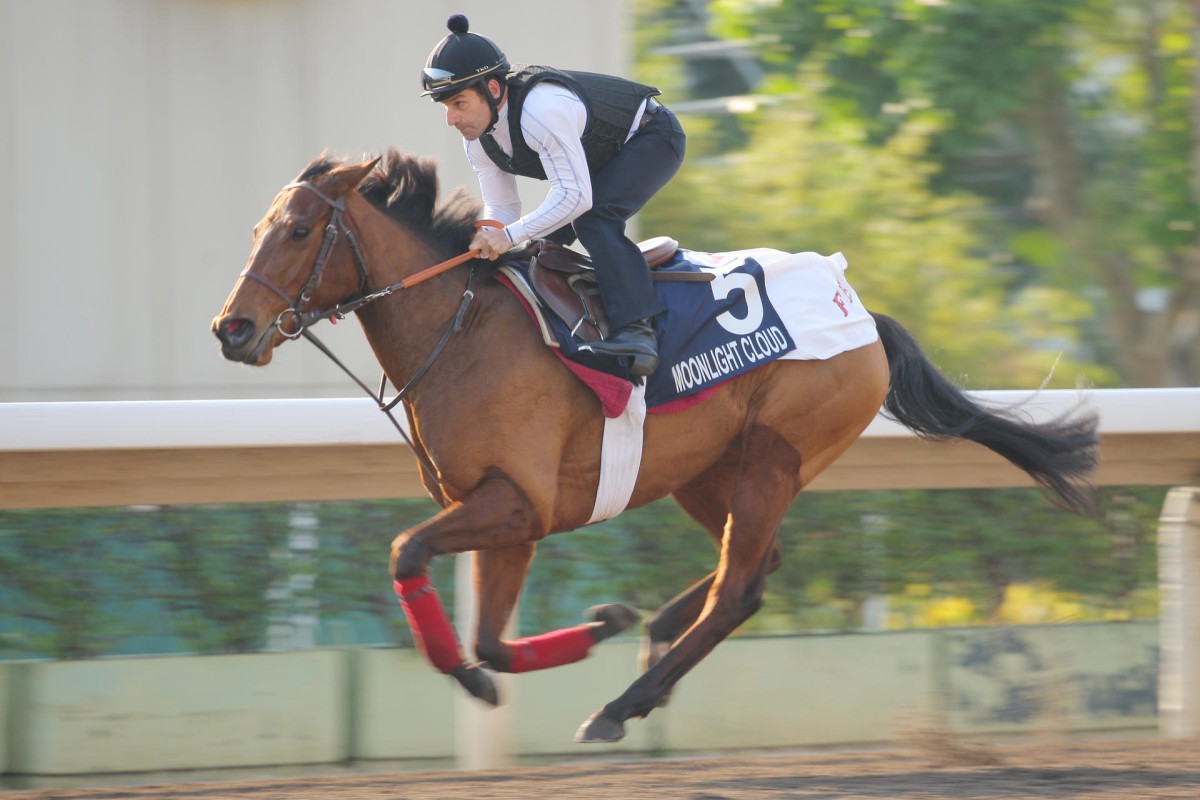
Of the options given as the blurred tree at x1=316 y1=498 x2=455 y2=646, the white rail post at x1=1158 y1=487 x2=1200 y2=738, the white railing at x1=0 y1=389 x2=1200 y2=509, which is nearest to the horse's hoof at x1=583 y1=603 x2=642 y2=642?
the white railing at x1=0 y1=389 x2=1200 y2=509

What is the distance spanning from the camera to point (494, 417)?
14.4 feet

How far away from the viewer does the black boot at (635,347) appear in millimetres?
4430

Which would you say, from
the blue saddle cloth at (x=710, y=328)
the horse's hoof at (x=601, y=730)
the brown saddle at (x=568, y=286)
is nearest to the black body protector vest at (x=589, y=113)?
the brown saddle at (x=568, y=286)

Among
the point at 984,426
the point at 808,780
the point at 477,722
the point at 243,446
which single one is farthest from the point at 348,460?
the point at 984,426

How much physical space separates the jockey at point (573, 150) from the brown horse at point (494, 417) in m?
0.22

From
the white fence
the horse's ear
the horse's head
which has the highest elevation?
the horse's ear

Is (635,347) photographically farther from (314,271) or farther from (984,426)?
(984,426)

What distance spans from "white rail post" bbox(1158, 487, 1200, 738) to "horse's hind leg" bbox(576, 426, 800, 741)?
172 cm

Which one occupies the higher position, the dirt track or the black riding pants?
the black riding pants

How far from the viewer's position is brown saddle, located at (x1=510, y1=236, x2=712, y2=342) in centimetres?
452

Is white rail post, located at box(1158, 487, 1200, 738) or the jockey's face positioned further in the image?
white rail post, located at box(1158, 487, 1200, 738)

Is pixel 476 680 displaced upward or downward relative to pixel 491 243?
downward

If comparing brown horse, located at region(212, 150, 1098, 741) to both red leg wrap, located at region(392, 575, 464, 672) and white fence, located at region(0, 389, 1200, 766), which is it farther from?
white fence, located at region(0, 389, 1200, 766)

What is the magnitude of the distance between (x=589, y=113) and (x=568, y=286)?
1.72ft
